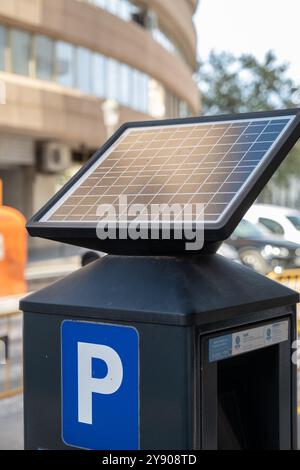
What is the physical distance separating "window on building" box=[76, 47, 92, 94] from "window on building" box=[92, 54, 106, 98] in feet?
1.03

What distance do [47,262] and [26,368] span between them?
2205cm

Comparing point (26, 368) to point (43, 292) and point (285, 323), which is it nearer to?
point (43, 292)

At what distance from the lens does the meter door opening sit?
2.22m

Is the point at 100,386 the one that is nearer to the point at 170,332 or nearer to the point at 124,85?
the point at 170,332

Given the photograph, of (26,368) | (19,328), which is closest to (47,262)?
(19,328)

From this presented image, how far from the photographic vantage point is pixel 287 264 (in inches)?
676

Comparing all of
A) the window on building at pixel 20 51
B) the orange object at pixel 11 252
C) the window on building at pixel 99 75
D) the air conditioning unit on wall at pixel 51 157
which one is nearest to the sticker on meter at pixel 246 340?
the orange object at pixel 11 252

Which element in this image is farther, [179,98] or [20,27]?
[179,98]

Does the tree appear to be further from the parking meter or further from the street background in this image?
the parking meter

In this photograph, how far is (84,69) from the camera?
1131 inches

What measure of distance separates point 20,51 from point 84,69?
3.20 meters

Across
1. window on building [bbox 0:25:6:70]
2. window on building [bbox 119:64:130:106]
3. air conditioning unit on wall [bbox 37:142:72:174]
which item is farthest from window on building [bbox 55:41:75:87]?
window on building [bbox 119:64:130:106]

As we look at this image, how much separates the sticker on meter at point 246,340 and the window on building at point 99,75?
91.1 ft

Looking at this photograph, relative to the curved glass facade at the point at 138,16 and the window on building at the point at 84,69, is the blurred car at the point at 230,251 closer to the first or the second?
the window on building at the point at 84,69
